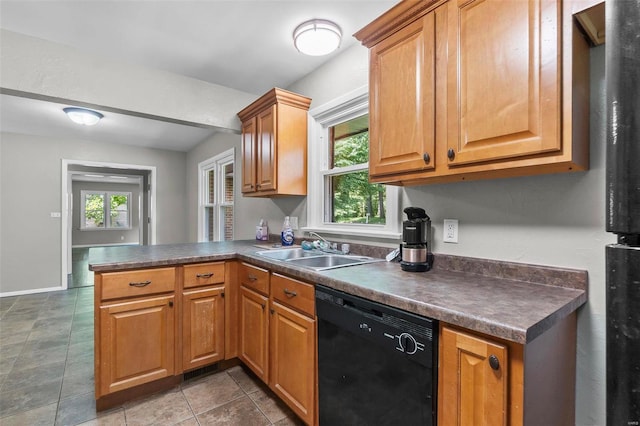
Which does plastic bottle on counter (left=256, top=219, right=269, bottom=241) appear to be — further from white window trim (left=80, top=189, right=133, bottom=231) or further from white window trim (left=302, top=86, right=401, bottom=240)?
white window trim (left=80, top=189, right=133, bottom=231)

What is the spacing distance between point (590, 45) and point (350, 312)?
1377mm

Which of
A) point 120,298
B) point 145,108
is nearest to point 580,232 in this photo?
point 120,298

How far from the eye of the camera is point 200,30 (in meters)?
2.03

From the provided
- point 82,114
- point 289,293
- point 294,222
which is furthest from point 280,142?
point 82,114

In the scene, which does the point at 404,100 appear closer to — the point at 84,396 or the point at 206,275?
the point at 206,275

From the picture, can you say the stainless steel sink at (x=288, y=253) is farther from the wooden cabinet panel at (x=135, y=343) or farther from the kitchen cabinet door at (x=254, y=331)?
the wooden cabinet panel at (x=135, y=343)

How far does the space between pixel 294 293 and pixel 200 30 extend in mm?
1823

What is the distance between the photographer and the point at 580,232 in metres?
1.19

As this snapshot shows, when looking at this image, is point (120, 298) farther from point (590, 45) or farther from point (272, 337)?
point (590, 45)

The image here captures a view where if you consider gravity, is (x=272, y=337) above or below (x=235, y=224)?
below

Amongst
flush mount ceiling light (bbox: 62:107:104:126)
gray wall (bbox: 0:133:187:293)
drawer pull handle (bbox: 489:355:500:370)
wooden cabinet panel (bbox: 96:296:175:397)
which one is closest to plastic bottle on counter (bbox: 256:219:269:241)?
wooden cabinet panel (bbox: 96:296:175:397)

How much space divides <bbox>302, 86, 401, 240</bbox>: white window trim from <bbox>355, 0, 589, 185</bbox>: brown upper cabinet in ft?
1.66

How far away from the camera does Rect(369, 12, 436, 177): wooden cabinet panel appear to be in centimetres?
136

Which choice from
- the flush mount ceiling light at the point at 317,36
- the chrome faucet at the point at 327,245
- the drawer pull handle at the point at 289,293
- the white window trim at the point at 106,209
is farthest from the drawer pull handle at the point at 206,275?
the white window trim at the point at 106,209
